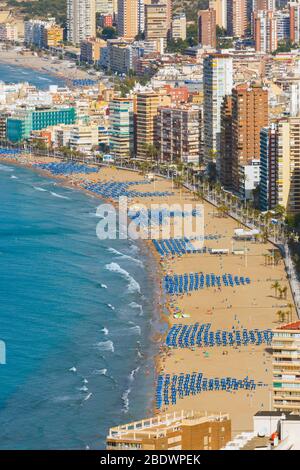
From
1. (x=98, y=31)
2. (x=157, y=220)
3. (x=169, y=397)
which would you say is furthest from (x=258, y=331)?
(x=98, y=31)

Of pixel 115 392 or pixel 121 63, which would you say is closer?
pixel 115 392

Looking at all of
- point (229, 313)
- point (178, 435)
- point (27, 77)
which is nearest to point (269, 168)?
point (229, 313)

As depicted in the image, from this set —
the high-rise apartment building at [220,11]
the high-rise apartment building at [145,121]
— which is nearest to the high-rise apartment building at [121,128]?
the high-rise apartment building at [145,121]

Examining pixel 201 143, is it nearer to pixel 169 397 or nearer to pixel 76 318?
pixel 76 318

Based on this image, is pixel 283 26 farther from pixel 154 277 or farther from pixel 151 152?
pixel 154 277

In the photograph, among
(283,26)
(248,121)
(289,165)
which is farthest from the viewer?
(283,26)

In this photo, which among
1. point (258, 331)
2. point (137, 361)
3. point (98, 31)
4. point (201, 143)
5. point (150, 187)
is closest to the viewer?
point (137, 361)
